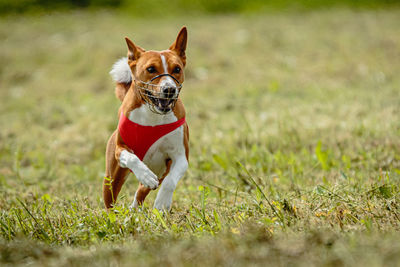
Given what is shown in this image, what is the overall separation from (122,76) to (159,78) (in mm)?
709

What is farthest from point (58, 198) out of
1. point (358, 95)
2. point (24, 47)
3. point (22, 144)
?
point (24, 47)

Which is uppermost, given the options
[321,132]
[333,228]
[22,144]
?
[333,228]

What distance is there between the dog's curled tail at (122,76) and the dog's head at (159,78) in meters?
0.36

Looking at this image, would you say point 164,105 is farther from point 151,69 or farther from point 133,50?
point 133,50

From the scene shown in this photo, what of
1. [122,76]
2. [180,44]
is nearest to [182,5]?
[122,76]

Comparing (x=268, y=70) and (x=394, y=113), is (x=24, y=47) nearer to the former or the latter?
(x=268, y=70)

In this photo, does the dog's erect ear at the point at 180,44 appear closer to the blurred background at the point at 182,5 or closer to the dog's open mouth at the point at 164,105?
the dog's open mouth at the point at 164,105

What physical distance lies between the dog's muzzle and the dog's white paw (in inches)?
15.4

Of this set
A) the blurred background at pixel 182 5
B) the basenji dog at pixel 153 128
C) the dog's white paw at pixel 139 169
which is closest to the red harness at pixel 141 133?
the basenji dog at pixel 153 128

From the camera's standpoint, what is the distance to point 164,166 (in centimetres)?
335

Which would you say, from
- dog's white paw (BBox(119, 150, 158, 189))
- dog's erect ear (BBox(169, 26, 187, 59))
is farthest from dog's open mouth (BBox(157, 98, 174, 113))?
dog's erect ear (BBox(169, 26, 187, 59))

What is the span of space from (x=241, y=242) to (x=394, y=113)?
4642 millimetres

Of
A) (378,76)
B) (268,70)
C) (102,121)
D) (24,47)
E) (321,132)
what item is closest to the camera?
(321,132)

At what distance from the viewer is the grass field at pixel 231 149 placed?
85.4 inches
